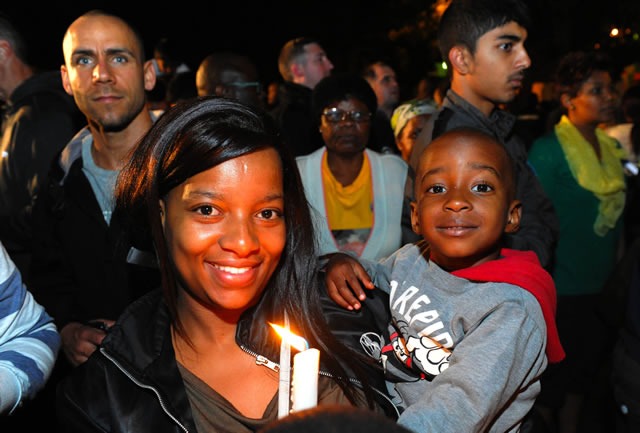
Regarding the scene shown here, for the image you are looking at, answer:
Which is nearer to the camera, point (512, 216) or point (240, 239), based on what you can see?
point (240, 239)

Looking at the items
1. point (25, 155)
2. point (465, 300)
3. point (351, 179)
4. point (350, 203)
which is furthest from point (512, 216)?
point (25, 155)

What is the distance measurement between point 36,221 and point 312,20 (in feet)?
65.7

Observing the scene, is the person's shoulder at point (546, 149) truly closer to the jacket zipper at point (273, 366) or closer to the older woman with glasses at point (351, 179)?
the older woman with glasses at point (351, 179)

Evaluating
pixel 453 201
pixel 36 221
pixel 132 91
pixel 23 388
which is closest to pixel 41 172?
pixel 36 221

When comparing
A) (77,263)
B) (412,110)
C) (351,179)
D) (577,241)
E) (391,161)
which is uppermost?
(412,110)

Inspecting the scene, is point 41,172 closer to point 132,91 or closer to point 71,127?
point 71,127

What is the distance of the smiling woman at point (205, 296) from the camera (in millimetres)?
1736

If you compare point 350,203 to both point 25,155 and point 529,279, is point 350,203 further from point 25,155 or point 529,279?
point 529,279

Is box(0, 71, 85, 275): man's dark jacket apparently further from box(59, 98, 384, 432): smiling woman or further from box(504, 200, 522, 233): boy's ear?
box(504, 200, 522, 233): boy's ear

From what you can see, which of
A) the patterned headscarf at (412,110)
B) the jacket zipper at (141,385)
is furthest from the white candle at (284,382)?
the patterned headscarf at (412,110)

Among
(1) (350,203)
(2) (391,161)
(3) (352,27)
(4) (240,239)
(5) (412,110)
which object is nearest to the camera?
(4) (240,239)

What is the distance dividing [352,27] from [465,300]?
21725 mm

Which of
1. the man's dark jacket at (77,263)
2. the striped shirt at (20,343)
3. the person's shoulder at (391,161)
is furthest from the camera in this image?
the person's shoulder at (391,161)

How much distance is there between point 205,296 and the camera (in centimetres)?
180
